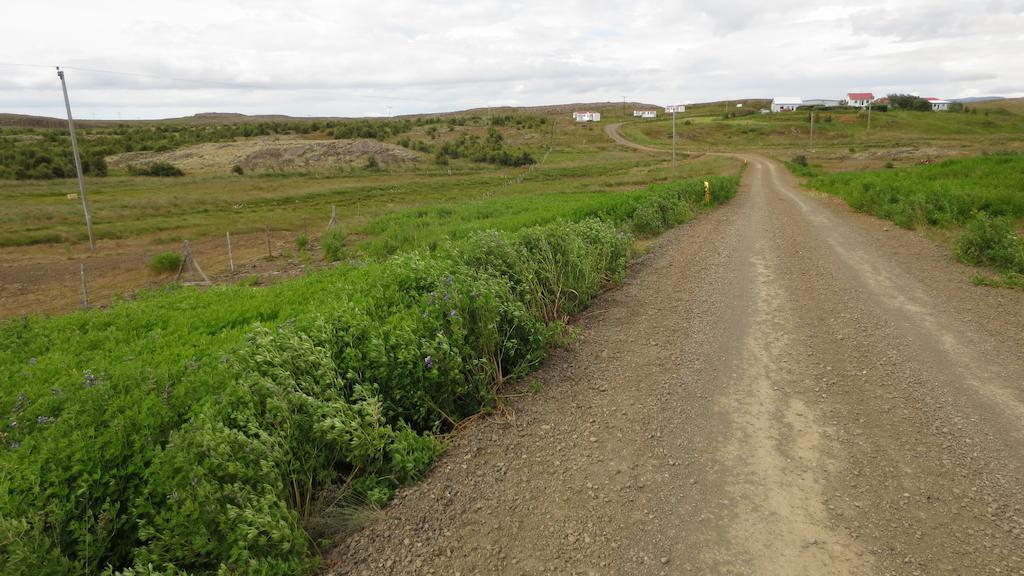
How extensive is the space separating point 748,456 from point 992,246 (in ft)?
29.3

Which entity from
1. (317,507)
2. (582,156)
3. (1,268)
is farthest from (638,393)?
(582,156)

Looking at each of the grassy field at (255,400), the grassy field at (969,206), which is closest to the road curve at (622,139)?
the grassy field at (969,206)

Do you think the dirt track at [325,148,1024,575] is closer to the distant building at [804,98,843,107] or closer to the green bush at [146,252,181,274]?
the green bush at [146,252,181,274]

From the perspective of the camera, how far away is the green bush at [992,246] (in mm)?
9653

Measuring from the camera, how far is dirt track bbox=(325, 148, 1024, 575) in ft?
11.1

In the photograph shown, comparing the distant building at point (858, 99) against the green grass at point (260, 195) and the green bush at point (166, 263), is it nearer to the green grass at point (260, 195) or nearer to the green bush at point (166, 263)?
the green grass at point (260, 195)

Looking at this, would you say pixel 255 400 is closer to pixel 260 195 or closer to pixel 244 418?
pixel 244 418

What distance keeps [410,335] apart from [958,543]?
3696mm

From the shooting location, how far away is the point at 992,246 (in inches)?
401

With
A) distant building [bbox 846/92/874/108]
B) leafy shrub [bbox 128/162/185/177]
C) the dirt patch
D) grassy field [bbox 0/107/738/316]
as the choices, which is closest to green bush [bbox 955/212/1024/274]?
grassy field [bbox 0/107/738/316]

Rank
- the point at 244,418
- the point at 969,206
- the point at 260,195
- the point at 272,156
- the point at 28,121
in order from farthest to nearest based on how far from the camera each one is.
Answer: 1. the point at 28,121
2. the point at 272,156
3. the point at 260,195
4. the point at 969,206
5. the point at 244,418

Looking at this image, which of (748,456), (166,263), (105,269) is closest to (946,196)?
(748,456)

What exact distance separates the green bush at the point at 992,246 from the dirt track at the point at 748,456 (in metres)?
2.30

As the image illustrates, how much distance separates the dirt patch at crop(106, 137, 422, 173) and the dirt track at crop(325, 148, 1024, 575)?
6506cm
